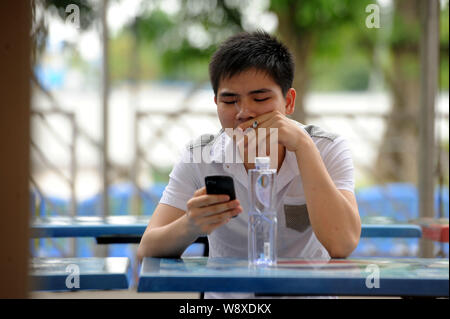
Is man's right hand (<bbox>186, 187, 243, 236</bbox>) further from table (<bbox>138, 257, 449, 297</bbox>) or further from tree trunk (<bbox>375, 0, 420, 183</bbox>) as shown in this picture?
tree trunk (<bbox>375, 0, 420, 183</bbox>)

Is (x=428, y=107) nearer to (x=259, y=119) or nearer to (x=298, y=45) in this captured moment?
Answer: (x=259, y=119)

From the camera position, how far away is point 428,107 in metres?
3.47

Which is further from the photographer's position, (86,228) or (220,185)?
(86,228)

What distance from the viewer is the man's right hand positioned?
4.73 feet

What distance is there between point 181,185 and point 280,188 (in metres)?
0.30

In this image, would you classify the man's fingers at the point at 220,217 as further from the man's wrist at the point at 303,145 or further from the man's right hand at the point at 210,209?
the man's wrist at the point at 303,145

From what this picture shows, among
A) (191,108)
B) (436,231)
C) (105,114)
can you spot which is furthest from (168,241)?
(191,108)

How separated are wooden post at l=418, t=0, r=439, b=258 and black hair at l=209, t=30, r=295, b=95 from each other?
67.3 inches

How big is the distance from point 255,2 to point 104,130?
325cm

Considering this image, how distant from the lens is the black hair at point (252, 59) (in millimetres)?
1860

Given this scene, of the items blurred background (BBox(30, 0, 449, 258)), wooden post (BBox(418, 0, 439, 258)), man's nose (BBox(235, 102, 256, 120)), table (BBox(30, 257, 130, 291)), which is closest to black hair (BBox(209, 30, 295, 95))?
man's nose (BBox(235, 102, 256, 120))

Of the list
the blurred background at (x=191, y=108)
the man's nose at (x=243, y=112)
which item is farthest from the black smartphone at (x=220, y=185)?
the blurred background at (x=191, y=108)

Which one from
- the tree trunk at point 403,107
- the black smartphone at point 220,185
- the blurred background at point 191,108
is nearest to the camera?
the black smartphone at point 220,185

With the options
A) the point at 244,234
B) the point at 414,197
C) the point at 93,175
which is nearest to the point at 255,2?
the point at 414,197
